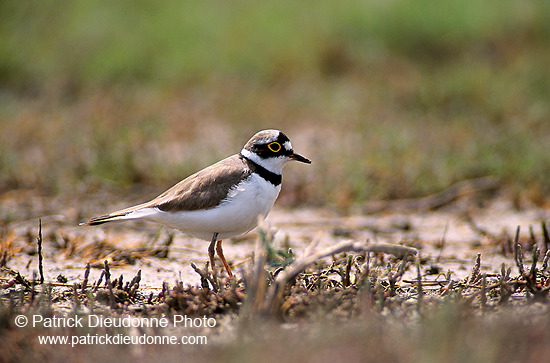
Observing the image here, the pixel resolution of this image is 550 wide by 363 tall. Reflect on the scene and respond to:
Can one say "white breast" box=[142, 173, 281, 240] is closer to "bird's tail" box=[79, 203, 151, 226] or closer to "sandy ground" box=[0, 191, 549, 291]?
"bird's tail" box=[79, 203, 151, 226]

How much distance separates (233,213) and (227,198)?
0.33ft

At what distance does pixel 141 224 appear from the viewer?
18.4 feet

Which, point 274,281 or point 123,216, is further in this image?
point 123,216

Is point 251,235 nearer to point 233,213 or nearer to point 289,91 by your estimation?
point 233,213

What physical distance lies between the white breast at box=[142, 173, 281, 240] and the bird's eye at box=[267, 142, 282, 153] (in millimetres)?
227

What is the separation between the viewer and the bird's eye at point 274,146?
4.14 m

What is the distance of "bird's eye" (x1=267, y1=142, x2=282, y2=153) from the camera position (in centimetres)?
414

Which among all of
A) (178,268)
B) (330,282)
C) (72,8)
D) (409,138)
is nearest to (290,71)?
(409,138)

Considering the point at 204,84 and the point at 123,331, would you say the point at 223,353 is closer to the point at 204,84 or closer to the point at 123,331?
the point at 123,331

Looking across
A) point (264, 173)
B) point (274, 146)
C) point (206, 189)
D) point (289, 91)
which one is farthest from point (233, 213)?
point (289, 91)

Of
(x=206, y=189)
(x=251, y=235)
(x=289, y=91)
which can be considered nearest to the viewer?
(x=206, y=189)

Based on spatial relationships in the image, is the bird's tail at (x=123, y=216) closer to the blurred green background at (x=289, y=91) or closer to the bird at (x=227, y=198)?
the bird at (x=227, y=198)

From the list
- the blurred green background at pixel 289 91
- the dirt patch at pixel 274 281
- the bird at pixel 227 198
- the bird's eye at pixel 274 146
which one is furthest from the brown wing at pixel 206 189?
the blurred green background at pixel 289 91

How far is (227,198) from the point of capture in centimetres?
394
